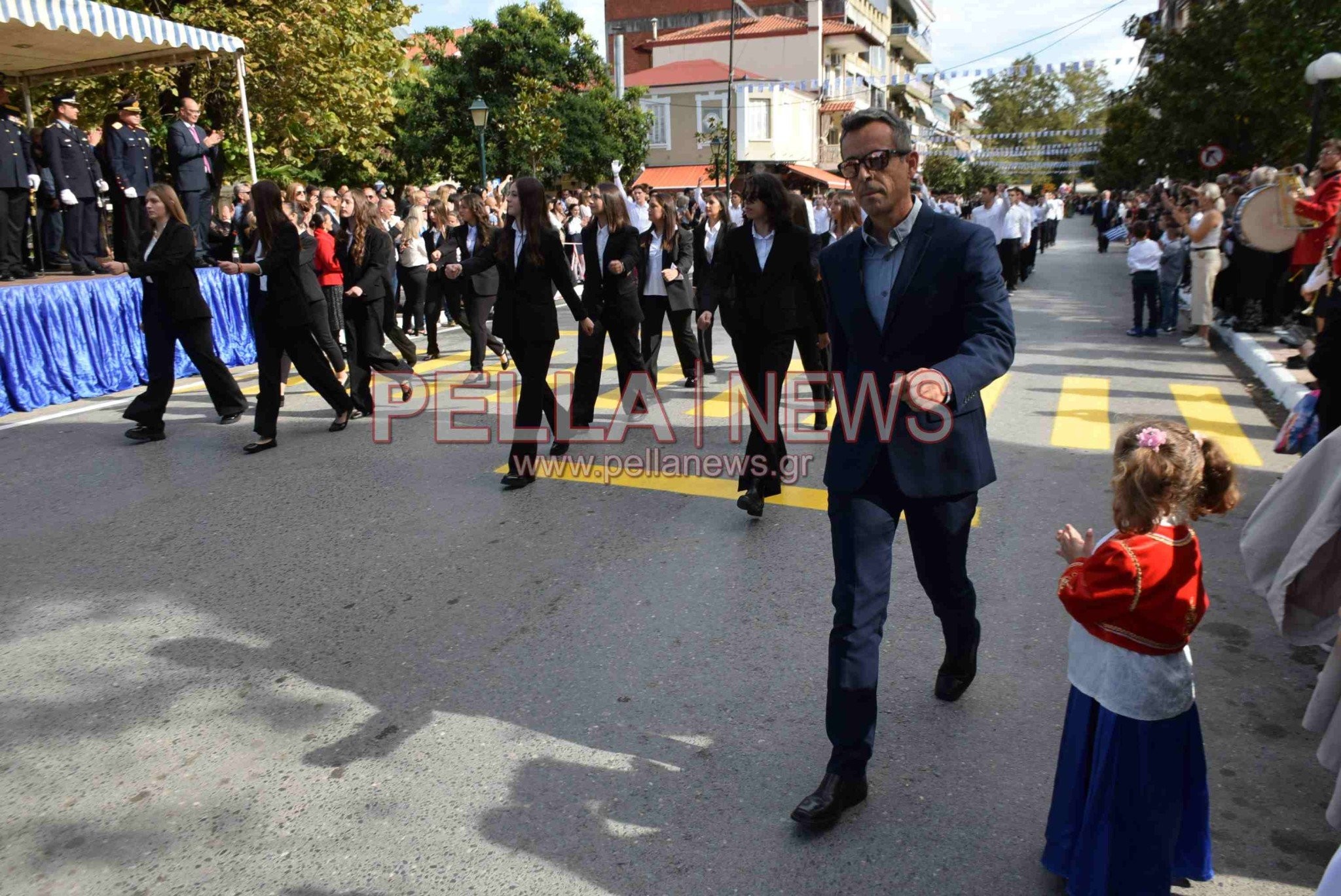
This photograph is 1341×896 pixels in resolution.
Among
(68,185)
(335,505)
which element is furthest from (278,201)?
(68,185)

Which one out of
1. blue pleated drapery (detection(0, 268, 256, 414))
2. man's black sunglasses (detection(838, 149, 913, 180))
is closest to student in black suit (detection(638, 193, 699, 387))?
blue pleated drapery (detection(0, 268, 256, 414))

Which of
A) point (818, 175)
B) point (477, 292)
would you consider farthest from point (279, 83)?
point (818, 175)

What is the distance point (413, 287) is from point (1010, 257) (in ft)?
35.9

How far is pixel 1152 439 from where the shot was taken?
8.34ft

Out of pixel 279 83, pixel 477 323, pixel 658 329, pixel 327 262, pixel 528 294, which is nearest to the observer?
pixel 528 294

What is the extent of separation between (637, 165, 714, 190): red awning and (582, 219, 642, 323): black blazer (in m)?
44.4

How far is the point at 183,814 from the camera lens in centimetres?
321

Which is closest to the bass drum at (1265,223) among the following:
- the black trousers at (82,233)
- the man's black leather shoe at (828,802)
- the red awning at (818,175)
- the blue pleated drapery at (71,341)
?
the man's black leather shoe at (828,802)

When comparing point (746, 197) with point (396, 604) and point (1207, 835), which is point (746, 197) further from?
point (1207, 835)

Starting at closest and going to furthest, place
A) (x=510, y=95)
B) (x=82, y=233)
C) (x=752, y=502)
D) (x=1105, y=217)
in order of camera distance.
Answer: (x=752, y=502) < (x=82, y=233) < (x=1105, y=217) < (x=510, y=95)

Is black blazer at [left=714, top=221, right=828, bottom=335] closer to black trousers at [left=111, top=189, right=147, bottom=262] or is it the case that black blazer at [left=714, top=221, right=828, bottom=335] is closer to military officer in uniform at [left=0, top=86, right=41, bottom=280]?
military officer in uniform at [left=0, top=86, right=41, bottom=280]

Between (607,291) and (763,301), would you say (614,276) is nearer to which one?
(607,291)

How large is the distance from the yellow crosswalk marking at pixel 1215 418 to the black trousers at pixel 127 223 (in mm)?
12712

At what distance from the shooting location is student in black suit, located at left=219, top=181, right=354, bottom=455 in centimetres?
768
